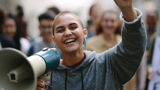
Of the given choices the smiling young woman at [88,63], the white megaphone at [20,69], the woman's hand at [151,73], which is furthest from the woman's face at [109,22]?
the white megaphone at [20,69]

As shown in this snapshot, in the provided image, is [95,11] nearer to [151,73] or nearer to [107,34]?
[107,34]

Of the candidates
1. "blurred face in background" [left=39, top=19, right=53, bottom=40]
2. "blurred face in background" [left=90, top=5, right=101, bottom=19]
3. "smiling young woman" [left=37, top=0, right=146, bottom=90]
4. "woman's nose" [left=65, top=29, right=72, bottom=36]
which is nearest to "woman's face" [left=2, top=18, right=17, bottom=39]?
"blurred face in background" [left=39, top=19, right=53, bottom=40]

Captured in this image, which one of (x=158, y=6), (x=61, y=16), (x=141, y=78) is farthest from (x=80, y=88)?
(x=158, y=6)

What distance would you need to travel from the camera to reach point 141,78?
437 centimetres

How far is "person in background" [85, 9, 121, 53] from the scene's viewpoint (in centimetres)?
351

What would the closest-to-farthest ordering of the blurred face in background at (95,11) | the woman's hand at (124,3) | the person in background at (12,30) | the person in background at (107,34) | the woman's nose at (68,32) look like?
the woman's hand at (124,3) → the woman's nose at (68,32) → the person in background at (107,34) → the person in background at (12,30) → the blurred face in background at (95,11)

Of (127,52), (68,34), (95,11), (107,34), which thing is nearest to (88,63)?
(68,34)

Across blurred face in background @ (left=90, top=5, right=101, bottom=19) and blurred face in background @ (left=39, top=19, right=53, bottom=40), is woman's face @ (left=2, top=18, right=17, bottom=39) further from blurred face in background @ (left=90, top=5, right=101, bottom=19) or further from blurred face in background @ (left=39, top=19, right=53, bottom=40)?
blurred face in background @ (left=90, top=5, right=101, bottom=19)

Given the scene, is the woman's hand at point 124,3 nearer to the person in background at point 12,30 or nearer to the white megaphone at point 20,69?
the white megaphone at point 20,69

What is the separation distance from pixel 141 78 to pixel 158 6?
12.5 metres

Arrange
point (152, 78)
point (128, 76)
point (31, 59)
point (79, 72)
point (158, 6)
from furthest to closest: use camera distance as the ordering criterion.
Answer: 1. point (158, 6)
2. point (152, 78)
3. point (79, 72)
4. point (128, 76)
5. point (31, 59)

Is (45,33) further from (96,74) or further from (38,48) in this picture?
(96,74)

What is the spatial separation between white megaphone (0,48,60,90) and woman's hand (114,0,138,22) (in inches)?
28.5

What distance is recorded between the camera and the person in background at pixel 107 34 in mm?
3508
